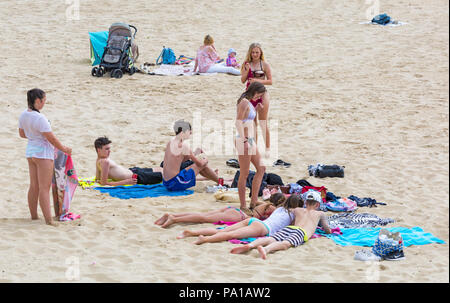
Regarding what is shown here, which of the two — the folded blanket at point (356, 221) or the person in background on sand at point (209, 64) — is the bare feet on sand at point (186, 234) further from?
the person in background on sand at point (209, 64)

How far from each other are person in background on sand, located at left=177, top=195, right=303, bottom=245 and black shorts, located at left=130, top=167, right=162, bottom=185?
79.0 inches

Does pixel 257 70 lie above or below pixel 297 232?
above

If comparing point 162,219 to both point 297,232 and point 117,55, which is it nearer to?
point 297,232

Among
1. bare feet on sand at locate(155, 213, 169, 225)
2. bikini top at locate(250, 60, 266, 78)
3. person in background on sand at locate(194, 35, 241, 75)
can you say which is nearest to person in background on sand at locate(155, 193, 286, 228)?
bare feet on sand at locate(155, 213, 169, 225)

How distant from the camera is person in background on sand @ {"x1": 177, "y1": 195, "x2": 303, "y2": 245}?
6293mm

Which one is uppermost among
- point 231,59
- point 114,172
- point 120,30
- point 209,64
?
point 120,30

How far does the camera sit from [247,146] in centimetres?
692

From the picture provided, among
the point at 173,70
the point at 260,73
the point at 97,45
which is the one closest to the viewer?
the point at 260,73

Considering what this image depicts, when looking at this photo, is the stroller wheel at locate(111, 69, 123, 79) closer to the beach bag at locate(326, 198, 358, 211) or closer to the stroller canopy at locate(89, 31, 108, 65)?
the stroller canopy at locate(89, 31, 108, 65)

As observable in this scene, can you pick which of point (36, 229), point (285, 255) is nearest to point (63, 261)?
point (36, 229)

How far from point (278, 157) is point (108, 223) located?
3419mm

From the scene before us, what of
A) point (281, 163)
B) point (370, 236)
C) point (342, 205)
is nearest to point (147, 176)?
point (281, 163)

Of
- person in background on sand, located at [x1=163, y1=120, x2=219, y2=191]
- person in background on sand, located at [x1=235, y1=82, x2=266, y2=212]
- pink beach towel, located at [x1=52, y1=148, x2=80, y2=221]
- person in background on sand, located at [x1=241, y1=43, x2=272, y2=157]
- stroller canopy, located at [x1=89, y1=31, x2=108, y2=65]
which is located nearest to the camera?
pink beach towel, located at [x1=52, y1=148, x2=80, y2=221]

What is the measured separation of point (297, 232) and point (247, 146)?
118 cm
